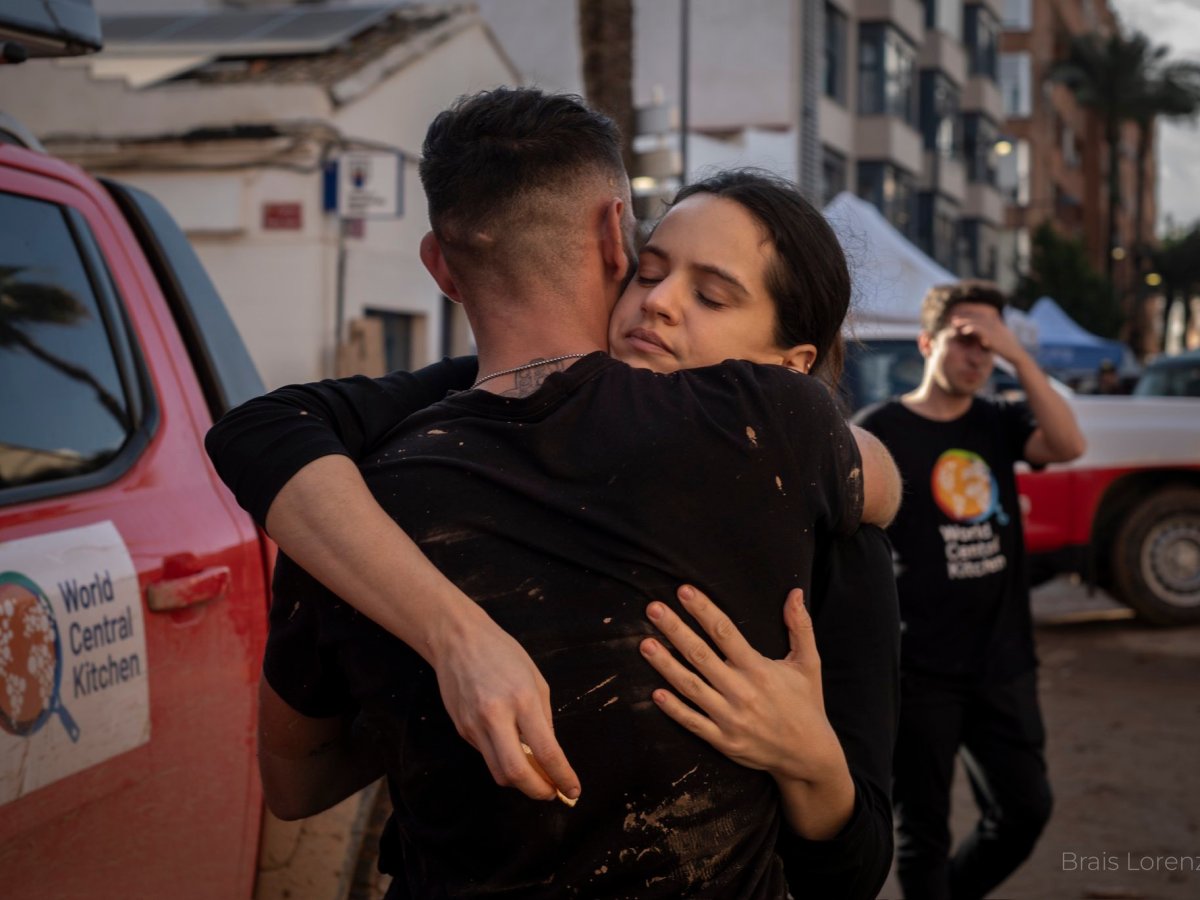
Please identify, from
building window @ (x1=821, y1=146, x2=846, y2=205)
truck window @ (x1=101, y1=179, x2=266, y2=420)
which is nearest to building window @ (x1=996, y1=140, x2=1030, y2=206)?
Result: building window @ (x1=821, y1=146, x2=846, y2=205)

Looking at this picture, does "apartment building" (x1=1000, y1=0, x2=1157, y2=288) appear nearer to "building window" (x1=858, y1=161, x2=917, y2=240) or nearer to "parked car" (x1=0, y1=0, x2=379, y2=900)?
"building window" (x1=858, y1=161, x2=917, y2=240)

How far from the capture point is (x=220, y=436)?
66.5 inches

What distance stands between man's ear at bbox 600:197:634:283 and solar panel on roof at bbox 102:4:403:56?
693 inches

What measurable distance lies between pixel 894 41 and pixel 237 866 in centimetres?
3393

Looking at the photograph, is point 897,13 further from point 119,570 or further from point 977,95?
point 119,570

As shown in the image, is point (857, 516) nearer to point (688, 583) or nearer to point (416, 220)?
point (688, 583)

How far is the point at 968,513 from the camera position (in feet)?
14.8

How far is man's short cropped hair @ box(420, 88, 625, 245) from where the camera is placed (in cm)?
170

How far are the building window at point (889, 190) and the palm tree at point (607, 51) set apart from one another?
21.6 metres

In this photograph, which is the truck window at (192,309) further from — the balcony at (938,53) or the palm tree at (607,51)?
the balcony at (938,53)

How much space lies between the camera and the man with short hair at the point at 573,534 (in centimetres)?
156

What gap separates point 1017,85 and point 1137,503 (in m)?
49.4

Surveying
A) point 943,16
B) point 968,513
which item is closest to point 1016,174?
point 943,16

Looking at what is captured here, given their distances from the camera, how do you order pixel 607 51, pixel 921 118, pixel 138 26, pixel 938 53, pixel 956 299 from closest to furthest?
pixel 956 299 < pixel 607 51 < pixel 138 26 < pixel 938 53 < pixel 921 118
